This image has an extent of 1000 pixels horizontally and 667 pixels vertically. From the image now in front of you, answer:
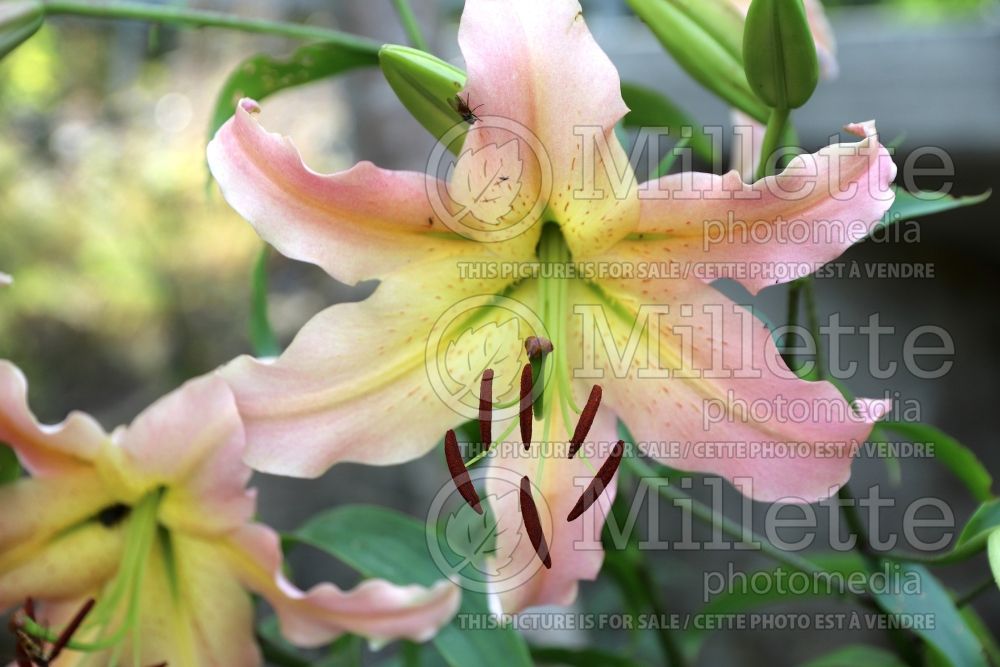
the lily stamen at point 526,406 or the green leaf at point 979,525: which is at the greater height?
the lily stamen at point 526,406

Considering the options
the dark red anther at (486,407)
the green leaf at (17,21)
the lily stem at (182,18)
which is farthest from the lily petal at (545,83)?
the green leaf at (17,21)

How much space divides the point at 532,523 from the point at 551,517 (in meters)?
0.04

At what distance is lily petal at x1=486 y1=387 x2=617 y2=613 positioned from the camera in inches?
17.2

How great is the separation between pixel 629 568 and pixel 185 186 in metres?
2.12

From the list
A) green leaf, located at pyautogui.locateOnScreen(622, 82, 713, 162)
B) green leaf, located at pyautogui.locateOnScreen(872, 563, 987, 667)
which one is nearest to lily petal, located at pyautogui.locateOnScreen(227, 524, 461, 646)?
green leaf, located at pyautogui.locateOnScreen(872, 563, 987, 667)

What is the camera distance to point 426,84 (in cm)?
40

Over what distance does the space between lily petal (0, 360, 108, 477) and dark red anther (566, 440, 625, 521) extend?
244 millimetres

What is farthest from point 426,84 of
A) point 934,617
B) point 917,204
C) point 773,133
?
point 934,617

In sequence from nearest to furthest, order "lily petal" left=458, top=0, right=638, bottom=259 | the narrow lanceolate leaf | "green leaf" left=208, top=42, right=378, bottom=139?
"lily petal" left=458, top=0, right=638, bottom=259 → the narrow lanceolate leaf → "green leaf" left=208, top=42, right=378, bottom=139

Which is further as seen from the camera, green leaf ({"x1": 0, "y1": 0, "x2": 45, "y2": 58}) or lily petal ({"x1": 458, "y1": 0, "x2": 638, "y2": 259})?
green leaf ({"x1": 0, "y1": 0, "x2": 45, "y2": 58})

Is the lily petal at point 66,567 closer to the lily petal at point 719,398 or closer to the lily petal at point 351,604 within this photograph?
the lily petal at point 351,604

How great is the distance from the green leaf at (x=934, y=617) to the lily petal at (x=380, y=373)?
232 mm

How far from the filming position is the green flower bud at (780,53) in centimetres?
40

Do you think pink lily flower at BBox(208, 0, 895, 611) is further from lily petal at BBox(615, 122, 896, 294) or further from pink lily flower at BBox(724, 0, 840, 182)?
pink lily flower at BBox(724, 0, 840, 182)
